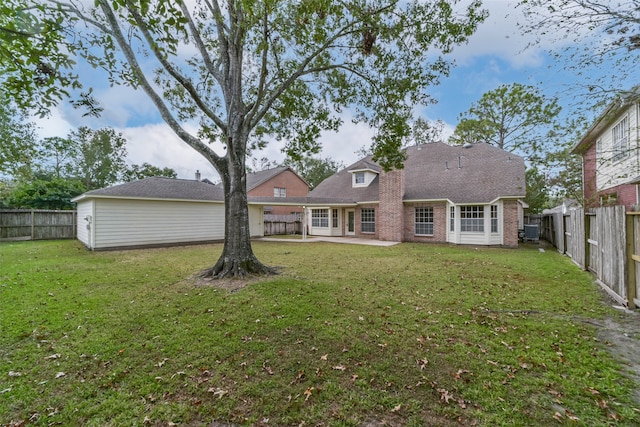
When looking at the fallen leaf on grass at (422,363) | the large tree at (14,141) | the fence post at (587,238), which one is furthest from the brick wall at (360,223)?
the large tree at (14,141)

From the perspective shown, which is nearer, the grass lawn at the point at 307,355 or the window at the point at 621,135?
the grass lawn at the point at 307,355

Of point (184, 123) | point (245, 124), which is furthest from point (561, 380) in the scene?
point (184, 123)

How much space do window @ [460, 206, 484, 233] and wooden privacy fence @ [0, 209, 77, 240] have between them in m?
22.9

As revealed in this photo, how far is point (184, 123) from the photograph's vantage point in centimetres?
993

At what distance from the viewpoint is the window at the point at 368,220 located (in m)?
18.3

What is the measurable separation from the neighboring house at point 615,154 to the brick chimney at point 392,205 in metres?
8.02

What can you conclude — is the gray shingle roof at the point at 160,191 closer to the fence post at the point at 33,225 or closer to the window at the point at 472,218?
the fence post at the point at 33,225

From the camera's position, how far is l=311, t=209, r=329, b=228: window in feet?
68.7

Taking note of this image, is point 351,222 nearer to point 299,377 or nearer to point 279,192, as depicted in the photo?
point 279,192

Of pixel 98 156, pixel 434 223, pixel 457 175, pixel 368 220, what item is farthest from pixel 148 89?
pixel 98 156

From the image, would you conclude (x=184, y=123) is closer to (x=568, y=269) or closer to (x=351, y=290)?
(x=351, y=290)

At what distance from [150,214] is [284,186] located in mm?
16286

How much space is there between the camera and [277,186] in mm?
28500

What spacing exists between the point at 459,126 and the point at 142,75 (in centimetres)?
2626
